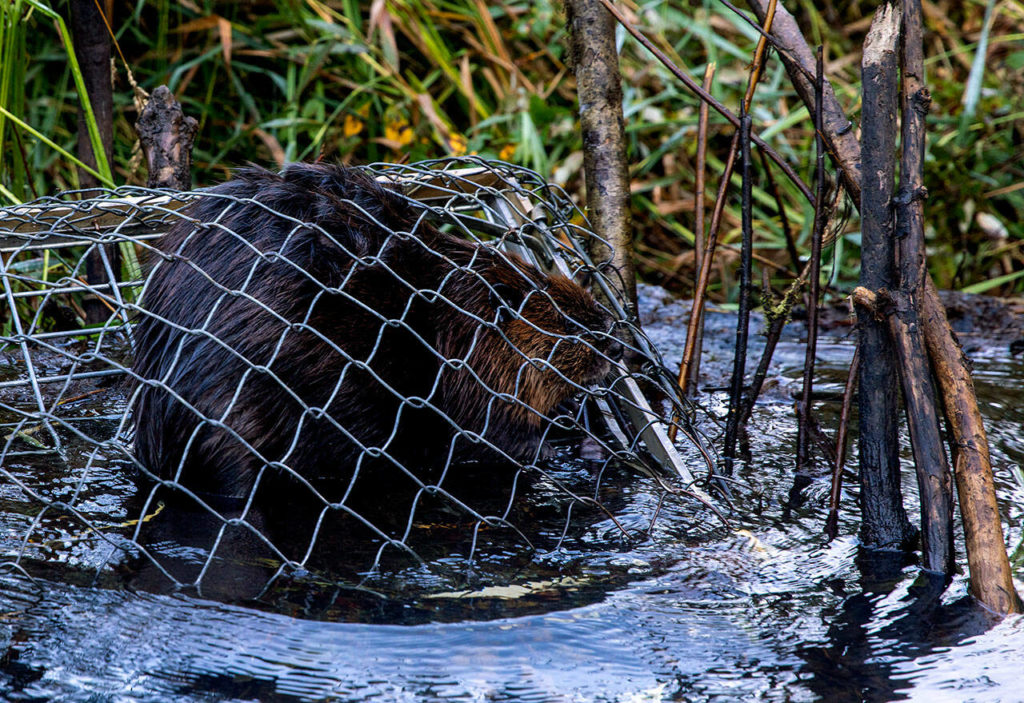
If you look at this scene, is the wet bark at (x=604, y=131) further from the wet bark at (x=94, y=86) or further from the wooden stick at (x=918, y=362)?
the wet bark at (x=94, y=86)

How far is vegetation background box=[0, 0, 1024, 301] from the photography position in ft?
14.7

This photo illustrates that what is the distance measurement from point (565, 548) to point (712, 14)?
4.10m

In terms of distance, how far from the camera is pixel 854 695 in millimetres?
1455

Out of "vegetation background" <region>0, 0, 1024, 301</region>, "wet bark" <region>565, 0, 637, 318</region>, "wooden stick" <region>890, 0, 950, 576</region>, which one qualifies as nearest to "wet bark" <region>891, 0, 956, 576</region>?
"wooden stick" <region>890, 0, 950, 576</region>

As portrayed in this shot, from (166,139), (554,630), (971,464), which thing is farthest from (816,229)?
(166,139)

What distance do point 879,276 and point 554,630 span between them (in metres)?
0.84

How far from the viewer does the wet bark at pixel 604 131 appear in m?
2.69

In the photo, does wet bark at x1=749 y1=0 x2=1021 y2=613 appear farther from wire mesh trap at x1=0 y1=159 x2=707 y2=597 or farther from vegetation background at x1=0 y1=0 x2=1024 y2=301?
vegetation background at x1=0 y1=0 x2=1024 y2=301

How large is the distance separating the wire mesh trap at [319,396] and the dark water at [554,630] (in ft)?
0.25

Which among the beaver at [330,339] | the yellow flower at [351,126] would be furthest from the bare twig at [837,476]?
the yellow flower at [351,126]

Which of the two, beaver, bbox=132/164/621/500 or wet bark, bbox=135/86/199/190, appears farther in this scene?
wet bark, bbox=135/86/199/190

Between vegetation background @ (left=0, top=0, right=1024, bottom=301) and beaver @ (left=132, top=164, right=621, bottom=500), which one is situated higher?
vegetation background @ (left=0, top=0, right=1024, bottom=301)

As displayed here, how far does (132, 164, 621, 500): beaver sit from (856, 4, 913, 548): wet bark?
531 mm

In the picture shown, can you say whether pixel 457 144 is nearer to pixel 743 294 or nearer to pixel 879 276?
pixel 743 294
